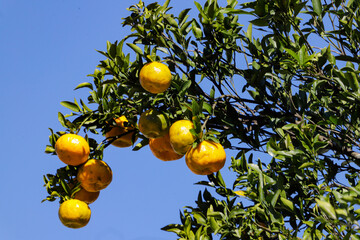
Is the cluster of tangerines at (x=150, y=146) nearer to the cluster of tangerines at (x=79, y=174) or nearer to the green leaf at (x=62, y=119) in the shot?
the cluster of tangerines at (x=79, y=174)

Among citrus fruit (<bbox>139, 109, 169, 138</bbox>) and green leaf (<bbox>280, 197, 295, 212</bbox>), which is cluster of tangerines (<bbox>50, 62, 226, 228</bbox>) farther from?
green leaf (<bbox>280, 197, 295, 212</bbox>)

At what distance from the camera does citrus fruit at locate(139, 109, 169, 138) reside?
2752mm

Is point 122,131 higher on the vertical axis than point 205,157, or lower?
higher

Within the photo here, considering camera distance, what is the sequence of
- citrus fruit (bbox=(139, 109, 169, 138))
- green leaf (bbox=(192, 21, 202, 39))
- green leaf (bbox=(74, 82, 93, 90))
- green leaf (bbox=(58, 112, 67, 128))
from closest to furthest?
1. citrus fruit (bbox=(139, 109, 169, 138))
2. green leaf (bbox=(192, 21, 202, 39))
3. green leaf (bbox=(58, 112, 67, 128))
4. green leaf (bbox=(74, 82, 93, 90))

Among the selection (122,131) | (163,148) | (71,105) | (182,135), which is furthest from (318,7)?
(71,105)

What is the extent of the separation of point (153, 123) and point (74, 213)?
0.77m

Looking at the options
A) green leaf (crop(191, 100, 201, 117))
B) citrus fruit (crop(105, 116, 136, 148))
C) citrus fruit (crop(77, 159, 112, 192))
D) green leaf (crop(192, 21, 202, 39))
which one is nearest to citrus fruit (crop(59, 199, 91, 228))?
citrus fruit (crop(77, 159, 112, 192))

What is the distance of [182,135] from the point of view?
103 inches

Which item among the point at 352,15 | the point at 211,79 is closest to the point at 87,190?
the point at 211,79

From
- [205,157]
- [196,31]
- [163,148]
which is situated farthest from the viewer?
[163,148]

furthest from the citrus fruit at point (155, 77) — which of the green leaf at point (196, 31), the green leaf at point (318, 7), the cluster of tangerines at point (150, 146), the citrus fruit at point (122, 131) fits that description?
the green leaf at point (318, 7)

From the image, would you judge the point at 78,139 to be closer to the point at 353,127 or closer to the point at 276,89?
the point at 276,89

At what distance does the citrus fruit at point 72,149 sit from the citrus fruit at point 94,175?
0.19 feet

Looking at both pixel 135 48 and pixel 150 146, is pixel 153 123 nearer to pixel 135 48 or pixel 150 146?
pixel 150 146
